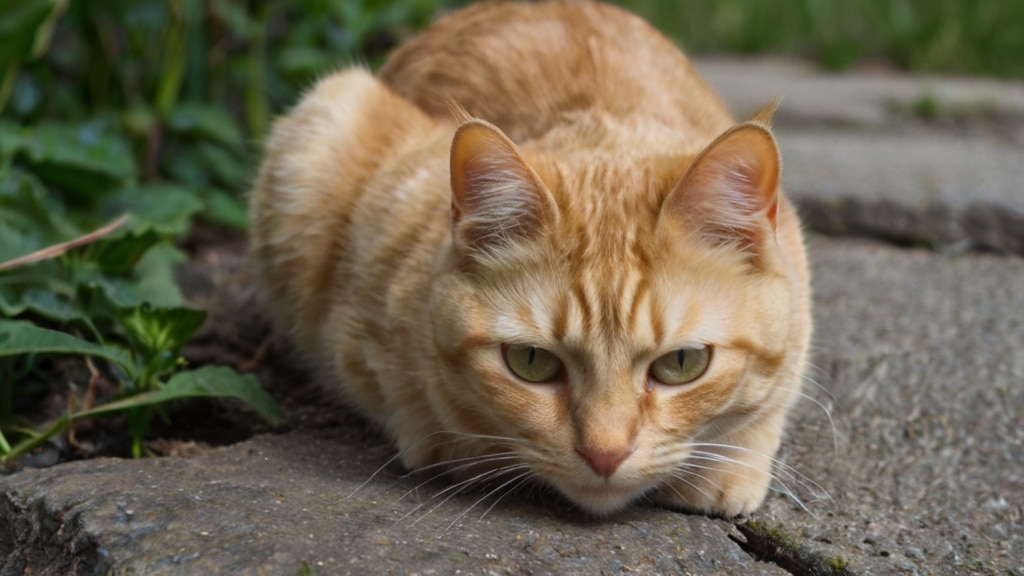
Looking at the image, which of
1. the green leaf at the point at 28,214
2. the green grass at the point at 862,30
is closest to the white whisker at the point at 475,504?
the green leaf at the point at 28,214

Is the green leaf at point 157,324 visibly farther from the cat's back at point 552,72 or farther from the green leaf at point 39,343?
the cat's back at point 552,72

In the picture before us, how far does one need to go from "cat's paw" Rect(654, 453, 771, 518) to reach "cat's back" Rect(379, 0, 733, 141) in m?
0.95

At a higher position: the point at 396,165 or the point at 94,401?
the point at 396,165

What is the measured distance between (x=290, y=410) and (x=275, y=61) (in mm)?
2382

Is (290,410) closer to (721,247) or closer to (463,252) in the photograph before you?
(463,252)

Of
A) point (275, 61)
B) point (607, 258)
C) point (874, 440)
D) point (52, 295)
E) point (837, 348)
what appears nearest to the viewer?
point (607, 258)

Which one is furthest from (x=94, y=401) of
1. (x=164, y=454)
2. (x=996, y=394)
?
(x=996, y=394)

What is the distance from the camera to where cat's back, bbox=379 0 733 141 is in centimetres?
288

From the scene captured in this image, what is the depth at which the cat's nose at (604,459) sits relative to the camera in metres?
1.94

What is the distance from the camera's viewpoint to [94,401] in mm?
2760

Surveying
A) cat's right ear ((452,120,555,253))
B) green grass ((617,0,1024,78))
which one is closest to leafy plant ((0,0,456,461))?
cat's right ear ((452,120,555,253))

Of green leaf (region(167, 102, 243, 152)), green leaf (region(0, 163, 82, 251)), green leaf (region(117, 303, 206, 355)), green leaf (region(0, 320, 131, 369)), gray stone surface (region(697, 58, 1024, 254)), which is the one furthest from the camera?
green leaf (region(167, 102, 243, 152))

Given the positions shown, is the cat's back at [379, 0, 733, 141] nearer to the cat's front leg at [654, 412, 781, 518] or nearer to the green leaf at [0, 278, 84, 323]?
the cat's front leg at [654, 412, 781, 518]

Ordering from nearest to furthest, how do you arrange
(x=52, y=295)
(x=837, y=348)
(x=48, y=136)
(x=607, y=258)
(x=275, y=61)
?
1. (x=607, y=258)
2. (x=52, y=295)
3. (x=837, y=348)
4. (x=48, y=136)
5. (x=275, y=61)
